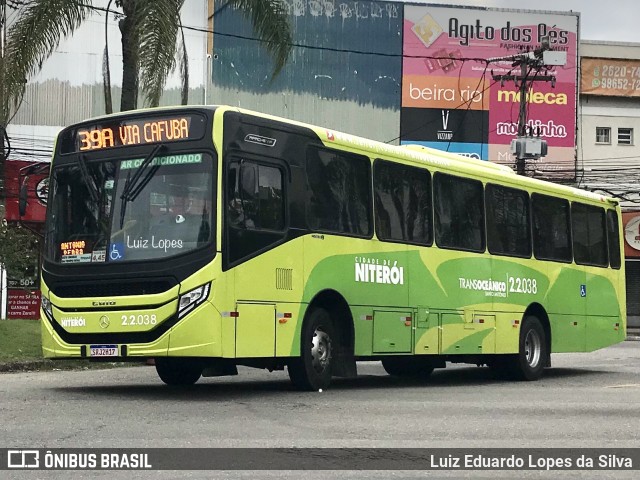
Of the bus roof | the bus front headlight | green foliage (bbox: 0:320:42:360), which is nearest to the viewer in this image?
the bus front headlight

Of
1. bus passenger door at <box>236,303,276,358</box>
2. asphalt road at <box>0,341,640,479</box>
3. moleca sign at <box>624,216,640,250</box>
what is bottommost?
asphalt road at <box>0,341,640,479</box>

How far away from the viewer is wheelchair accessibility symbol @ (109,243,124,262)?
13.6 metres

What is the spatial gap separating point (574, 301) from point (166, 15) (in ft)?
29.2

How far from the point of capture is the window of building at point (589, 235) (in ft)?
69.6

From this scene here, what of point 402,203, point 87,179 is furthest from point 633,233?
point 87,179

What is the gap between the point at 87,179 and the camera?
1420 cm

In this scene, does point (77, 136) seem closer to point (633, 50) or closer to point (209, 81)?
point (209, 81)

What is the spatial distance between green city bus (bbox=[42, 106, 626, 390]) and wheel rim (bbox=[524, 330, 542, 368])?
1567 millimetres

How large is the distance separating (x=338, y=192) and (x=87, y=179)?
3.20 metres

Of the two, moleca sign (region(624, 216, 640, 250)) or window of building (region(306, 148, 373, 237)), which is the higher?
moleca sign (region(624, 216, 640, 250))

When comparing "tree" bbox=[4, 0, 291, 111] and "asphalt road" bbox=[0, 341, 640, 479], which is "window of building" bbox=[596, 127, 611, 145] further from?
"asphalt road" bbox=[0, 341, 640, 479]

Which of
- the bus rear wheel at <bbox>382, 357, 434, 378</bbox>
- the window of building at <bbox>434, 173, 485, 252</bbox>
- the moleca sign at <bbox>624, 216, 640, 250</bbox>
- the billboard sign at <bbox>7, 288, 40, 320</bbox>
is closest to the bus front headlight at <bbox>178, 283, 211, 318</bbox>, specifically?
the window of building at <bbox>434, 173, 485, 252</bbox>

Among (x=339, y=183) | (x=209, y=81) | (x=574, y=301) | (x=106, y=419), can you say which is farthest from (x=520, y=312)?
(x=209, y=81)

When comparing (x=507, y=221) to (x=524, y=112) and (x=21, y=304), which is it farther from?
(x=21, y=304)
